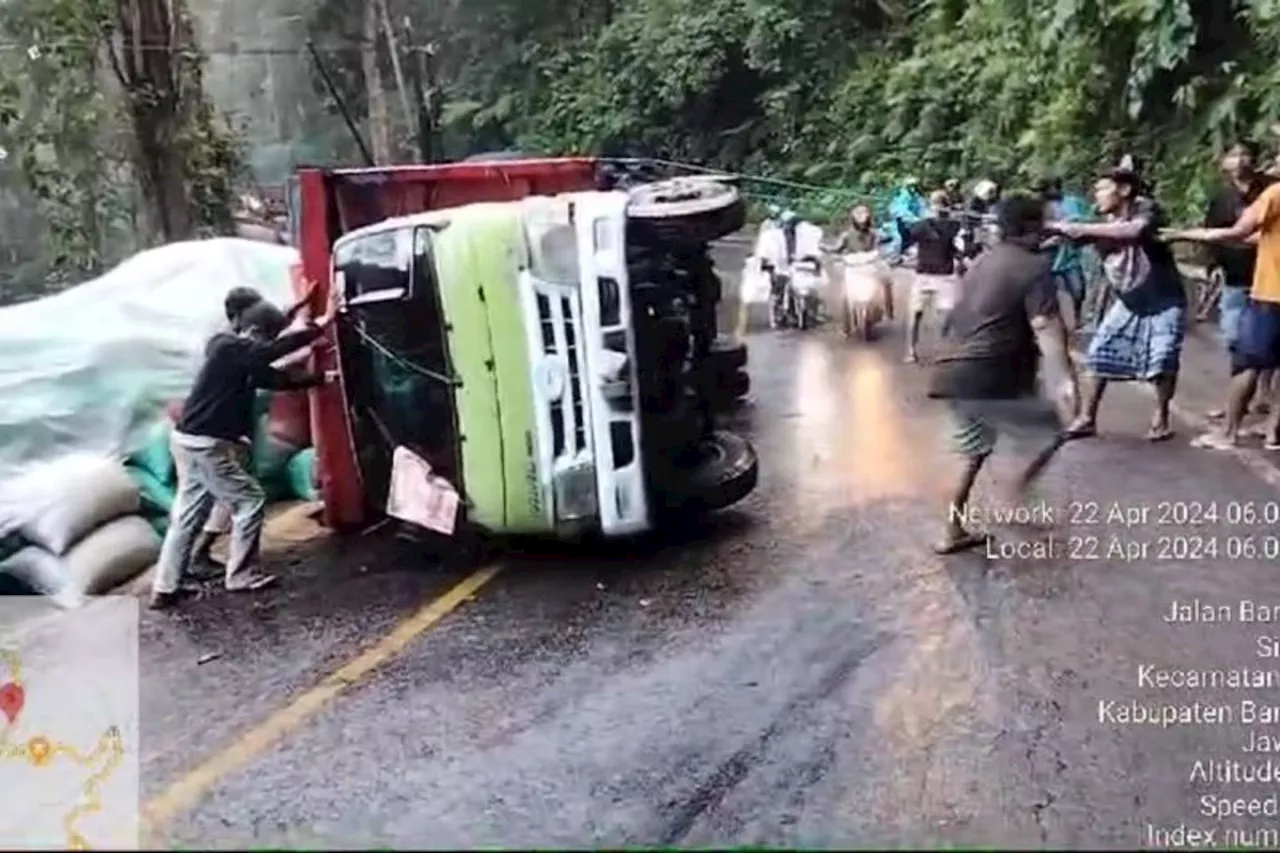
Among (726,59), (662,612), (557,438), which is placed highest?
(726,59)

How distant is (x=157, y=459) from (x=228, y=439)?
1.15 metres

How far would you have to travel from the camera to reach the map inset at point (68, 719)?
308cm

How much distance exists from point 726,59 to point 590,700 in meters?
8.84

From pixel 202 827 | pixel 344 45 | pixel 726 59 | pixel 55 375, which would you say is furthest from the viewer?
pixel 344 45

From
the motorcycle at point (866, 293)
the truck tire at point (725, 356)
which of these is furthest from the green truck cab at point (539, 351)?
the motorcycle at point (866, 293)

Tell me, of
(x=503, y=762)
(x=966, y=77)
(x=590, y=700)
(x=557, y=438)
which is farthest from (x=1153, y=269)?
(x=966, y=77)

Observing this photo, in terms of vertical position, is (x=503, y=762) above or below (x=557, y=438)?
below

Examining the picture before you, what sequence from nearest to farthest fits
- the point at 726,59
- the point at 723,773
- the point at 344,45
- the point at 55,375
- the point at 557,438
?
the point at 723,773 < the point at 557,438 < the point at 55,375 < the point at 726,59 < the point at 344,45

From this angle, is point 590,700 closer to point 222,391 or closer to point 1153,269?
point 222,391

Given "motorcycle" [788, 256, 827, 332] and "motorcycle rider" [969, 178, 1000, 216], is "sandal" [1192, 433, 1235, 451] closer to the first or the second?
"motorcycle rider" [969, 178, 1000, 216]

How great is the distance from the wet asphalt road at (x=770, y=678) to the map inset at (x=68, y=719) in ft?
0.40

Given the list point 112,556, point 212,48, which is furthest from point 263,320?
point 212,48

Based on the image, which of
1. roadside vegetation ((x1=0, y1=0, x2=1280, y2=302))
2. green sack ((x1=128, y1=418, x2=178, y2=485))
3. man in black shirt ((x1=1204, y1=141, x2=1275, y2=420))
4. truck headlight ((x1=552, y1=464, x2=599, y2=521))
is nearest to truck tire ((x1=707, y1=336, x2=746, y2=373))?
truck headlight ((x1=552, y1=464, x2=599, y2=521))

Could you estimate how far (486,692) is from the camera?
457cm
